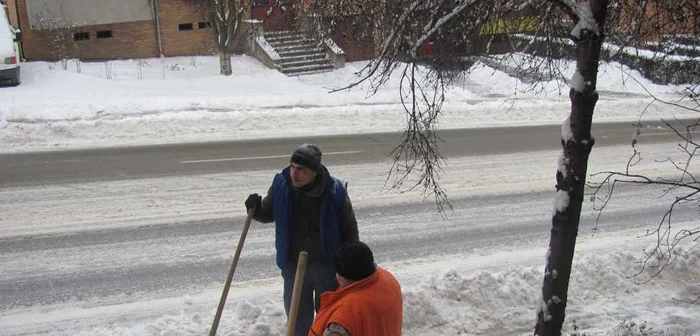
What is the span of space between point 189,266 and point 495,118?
35.6 feet

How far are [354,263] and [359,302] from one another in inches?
6.9

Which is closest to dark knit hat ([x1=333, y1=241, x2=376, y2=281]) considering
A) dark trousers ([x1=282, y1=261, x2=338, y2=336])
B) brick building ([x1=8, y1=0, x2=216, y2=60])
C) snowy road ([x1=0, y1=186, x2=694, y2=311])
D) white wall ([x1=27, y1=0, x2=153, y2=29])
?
dark trousers ([x1=282, y1=261, x2=338, y2=336])

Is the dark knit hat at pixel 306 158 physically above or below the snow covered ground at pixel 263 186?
above

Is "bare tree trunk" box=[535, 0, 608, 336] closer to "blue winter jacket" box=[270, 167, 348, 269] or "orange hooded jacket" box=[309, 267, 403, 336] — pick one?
"blue winter jacket" box=[270, 167, 348, 269]

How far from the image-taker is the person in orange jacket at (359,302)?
2727 millimetres

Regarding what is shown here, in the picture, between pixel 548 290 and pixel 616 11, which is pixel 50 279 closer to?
pixel 548 290

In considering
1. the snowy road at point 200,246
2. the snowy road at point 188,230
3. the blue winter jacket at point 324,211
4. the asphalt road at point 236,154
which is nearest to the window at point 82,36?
the asphalt road at point 236,154

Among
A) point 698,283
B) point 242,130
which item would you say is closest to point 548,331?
point 698,283

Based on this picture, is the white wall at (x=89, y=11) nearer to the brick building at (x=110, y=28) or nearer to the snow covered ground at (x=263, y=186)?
the brick building at (x=110, y=28)

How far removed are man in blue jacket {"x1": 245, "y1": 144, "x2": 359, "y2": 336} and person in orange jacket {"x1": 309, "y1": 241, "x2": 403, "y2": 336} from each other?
0.96 metres

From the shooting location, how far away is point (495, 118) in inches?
617

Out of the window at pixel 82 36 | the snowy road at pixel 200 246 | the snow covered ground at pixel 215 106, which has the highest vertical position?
the window at pixel 82 36

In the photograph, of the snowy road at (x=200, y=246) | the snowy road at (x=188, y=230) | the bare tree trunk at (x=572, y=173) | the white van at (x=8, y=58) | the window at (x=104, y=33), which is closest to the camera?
the bare tree trunk at (x=572, y=173)

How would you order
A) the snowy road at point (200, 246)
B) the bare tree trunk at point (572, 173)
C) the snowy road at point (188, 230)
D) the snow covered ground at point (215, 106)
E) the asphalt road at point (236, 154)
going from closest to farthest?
the bare tree trunk at point (572, 173) < the snowy road at point (188, 230) < the snowy road at point (200, 246) < the asphalt road at point (236, 154) < the snow covered ground at point (215, 106)
